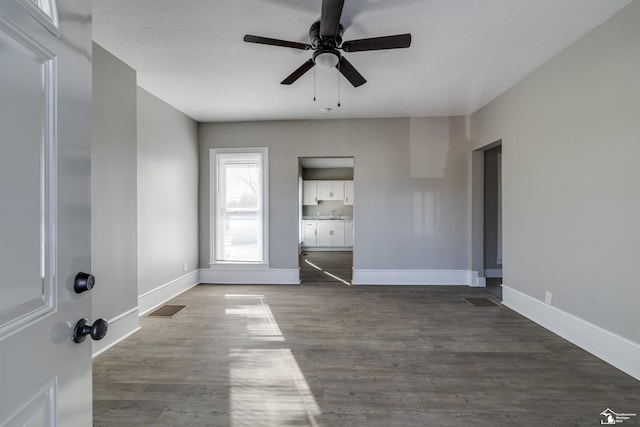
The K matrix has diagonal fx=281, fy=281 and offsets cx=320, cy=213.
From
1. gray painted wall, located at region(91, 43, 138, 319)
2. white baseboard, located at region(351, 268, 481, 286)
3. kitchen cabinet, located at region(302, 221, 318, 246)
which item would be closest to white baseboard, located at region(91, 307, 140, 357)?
gray painted wall, located at region(91, 43, 138, 319)

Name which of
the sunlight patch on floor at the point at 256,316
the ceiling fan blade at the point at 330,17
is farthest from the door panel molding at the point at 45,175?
the sunlight patch on floor at the point at 256,316

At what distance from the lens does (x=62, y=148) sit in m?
0.72

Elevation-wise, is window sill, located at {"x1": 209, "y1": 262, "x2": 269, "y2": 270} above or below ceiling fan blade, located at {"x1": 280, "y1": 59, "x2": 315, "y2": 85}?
below

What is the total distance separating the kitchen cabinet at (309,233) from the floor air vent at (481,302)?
200 inches

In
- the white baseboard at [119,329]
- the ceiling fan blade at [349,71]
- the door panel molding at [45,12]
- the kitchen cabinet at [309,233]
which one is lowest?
the white baseboard at [119,329]

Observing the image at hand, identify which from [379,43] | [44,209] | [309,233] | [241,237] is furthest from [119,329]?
[309,233]

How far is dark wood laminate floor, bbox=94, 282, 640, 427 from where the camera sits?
1718 mm

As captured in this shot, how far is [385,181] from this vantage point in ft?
15.0

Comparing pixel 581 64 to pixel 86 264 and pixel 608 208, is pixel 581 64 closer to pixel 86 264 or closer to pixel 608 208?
pixel 608 208

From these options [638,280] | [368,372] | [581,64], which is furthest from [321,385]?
[581,64]

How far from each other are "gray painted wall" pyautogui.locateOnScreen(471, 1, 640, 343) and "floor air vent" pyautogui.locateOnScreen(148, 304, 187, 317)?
13.4ft

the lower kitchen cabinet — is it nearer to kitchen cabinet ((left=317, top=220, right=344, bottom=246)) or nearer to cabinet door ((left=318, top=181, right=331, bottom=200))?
kitchen cabinet ((left=317, top=220, right=344, bottom=246))

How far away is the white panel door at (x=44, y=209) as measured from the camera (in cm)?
58

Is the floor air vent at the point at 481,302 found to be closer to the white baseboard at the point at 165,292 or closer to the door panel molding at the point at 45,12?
the white baseboard at the point at 165,292
